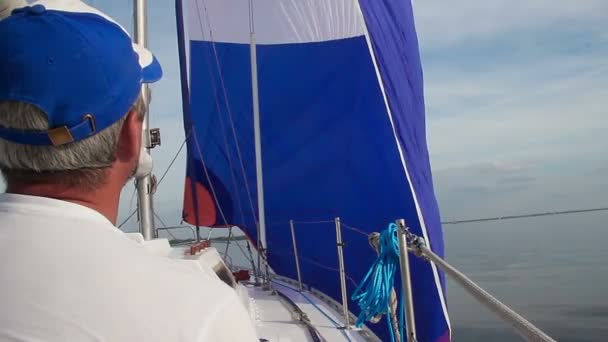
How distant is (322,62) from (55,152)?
4.86 metres

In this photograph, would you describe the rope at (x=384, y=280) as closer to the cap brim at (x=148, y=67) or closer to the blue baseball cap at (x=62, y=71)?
the cap brim at (x=148, y=67)

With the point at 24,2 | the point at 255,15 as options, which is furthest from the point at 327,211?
the point at 24,2

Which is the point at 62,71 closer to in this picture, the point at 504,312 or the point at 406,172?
the point at 504,312

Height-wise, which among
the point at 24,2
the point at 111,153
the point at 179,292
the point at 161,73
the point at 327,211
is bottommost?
the point at 327,211

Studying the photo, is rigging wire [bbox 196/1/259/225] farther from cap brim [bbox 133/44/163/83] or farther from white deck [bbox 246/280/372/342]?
cap brim [bbox 133/44/163/83]

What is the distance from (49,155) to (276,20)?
5466 mm

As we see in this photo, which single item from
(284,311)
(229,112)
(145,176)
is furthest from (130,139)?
(229,112)

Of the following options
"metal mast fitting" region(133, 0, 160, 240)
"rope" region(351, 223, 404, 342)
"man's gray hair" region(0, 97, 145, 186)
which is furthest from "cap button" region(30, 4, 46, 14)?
"rope" region(351, 223, 404, 342)

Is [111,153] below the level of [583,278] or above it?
above

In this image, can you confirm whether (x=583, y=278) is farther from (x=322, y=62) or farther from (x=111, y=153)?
(x=111, y=153)

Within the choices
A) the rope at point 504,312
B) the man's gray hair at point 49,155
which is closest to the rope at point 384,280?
the rope at point 504,312

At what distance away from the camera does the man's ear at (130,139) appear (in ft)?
2.55

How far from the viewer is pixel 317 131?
5.16 metres

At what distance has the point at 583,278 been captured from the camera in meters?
15.0
